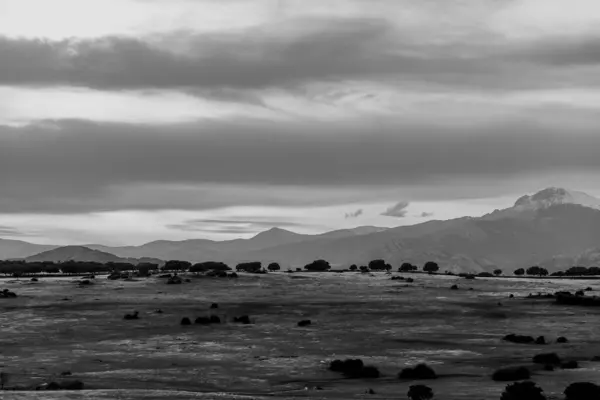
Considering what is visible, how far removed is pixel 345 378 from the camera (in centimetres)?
5538

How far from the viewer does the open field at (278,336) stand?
52.1 metres

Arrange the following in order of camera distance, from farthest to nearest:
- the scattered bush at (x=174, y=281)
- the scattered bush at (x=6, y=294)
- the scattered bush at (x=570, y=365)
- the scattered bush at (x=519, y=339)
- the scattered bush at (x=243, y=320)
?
the scattered bush at (x=174, y=281) → the scattered bush at (x=6, y=294) → the scattered bush at (x=243, y=320) → the scattered bush at (x=519, y=339) → the scattered bush at (x=570, y=365)

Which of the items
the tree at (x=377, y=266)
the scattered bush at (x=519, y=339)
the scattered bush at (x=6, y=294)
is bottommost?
the scattered bush at (x=519, y=339)

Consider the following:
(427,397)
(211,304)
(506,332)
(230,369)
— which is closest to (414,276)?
(211,304)

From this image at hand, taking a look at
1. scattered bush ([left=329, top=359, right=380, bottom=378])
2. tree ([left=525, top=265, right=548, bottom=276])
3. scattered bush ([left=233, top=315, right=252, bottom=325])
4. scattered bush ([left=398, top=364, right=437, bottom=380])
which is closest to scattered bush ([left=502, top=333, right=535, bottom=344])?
scattered bush ([left=329, top=359, right=380, bottom=378])

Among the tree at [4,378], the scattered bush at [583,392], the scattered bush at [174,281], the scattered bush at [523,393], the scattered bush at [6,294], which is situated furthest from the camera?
the scattered bush at [174,281]

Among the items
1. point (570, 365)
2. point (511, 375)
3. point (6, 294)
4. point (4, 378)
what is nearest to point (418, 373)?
point (511, 375)

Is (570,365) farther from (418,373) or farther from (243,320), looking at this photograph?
(243,320)

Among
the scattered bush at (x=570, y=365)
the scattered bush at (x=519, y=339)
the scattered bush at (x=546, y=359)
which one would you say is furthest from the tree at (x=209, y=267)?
the scattered bush at (x=570, y=365)

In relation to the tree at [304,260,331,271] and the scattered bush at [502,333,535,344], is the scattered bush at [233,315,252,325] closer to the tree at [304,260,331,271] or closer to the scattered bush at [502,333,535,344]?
the scattered bush at [502,333,535,344]

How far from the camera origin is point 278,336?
76562 mm

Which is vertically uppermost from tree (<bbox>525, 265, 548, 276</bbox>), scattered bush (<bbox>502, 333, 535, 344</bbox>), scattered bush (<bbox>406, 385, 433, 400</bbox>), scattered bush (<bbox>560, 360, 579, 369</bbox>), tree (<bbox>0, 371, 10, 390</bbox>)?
tree (<bbox>525, 265, 548, 276</bbox>)

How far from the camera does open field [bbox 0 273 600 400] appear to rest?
2052 inches

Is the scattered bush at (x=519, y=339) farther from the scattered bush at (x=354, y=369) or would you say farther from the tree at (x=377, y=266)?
the tree at (x=377, y=266)
